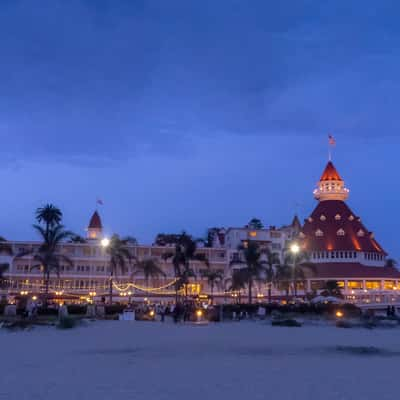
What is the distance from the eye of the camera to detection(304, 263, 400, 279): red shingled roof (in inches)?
2931

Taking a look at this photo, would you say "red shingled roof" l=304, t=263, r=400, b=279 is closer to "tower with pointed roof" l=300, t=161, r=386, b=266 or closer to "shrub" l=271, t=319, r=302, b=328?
"tower with pointed roof" l=300, t=161, r=386, b=266

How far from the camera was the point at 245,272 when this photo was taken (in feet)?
190

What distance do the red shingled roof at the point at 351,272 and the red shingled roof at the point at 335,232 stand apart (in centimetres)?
392

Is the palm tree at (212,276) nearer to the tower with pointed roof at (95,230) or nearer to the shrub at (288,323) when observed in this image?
the tower with pointed roof at (95,230)

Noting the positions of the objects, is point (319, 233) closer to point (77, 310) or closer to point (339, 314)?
point (339, 314)

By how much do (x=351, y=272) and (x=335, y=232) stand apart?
34.0 feet

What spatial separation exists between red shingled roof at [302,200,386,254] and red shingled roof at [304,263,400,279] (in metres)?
3.92

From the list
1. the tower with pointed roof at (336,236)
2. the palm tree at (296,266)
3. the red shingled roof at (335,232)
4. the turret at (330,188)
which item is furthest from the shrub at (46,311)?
the turret at (330,188)

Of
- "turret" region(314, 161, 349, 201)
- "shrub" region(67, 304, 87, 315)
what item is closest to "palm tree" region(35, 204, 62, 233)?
"shrub" region(67, 304, 87, 315)

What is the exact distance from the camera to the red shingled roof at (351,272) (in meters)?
74.4

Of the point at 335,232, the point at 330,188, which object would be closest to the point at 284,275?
the point at 335,232

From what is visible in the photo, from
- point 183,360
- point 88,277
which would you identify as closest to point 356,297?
point 88,277

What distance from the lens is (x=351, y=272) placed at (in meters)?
75.1

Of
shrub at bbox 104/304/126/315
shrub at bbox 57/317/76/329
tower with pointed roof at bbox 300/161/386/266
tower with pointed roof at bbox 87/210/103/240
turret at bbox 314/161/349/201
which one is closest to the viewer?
shrub at bbox 57/317/76/329
